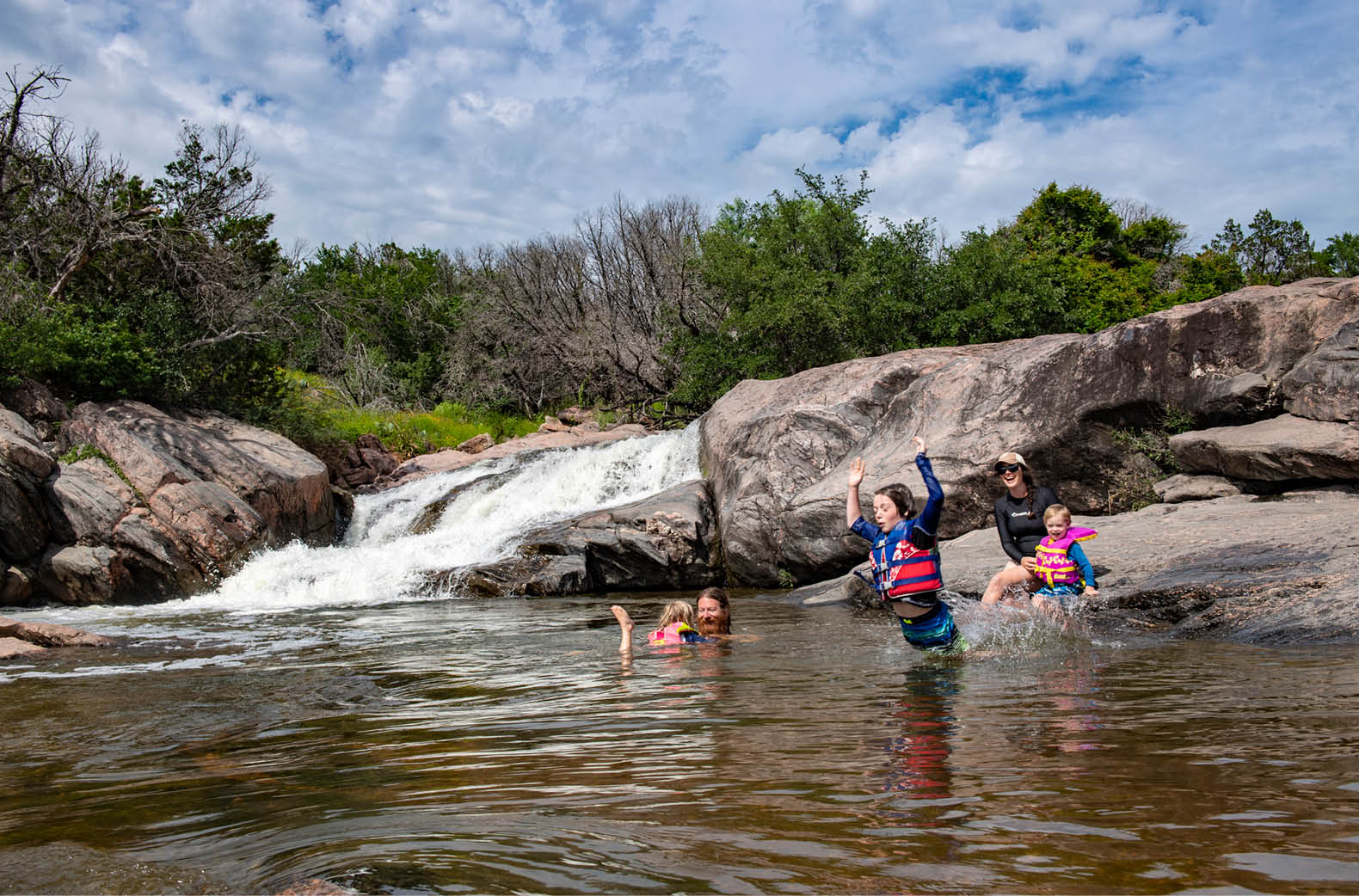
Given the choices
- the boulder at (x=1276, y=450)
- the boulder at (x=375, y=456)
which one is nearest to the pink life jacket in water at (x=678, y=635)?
the boulder at (x=1276, y=450)

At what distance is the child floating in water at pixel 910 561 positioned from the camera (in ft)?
20.0

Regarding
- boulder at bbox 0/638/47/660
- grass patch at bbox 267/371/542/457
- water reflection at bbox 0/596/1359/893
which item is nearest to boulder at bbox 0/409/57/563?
boulder at bbox 0/638/47/660

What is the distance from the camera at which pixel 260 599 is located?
48.4 ft

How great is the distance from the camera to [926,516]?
6000 mm

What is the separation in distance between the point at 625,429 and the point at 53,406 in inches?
581

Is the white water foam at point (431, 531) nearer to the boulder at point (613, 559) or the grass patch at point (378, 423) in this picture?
the boulder at point (613, 559)

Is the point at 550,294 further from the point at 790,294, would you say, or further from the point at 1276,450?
the point at 1276,450

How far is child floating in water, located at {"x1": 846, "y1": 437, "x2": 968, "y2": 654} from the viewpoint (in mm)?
6094

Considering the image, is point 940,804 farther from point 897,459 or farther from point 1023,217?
point 1023,217

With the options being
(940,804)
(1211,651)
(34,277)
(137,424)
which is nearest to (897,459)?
(1211,651)

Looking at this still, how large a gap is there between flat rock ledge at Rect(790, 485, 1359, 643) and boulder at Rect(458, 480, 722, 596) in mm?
5561

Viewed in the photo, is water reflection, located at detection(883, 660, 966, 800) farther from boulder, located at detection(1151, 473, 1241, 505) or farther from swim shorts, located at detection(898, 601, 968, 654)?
boulder, located at detection(1151, 473, 1241, 505)

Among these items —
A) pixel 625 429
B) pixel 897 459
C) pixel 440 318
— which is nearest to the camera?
pixel 897 459

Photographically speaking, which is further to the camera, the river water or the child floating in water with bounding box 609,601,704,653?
the child floating in water with bounding box 609,601,704,653
